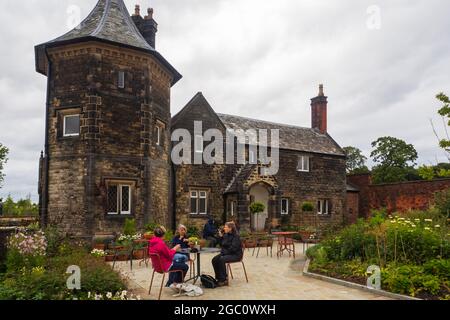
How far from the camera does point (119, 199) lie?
635 inches

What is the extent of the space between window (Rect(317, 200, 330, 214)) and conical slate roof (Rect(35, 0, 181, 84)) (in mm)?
15128

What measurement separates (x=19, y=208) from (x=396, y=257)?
80.0 feet

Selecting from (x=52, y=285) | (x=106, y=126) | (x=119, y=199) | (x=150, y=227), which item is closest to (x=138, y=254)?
(x=150, y=227)

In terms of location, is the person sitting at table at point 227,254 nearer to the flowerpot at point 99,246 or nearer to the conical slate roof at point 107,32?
the flowerpot at point 99,246

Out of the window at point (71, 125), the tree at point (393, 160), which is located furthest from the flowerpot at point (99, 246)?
the tree at point (393, 160)

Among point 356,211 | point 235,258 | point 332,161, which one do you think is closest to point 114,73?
point 235,258

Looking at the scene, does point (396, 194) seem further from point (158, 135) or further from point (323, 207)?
point (158, 135)

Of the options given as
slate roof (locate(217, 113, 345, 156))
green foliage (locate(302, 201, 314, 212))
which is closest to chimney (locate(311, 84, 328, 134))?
slate roof (locate(217, 113, 345, 156))

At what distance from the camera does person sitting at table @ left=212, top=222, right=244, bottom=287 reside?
9.02 meters

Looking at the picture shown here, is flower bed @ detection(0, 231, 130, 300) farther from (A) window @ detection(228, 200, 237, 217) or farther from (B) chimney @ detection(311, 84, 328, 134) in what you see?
(B) chimney @ detection(311, 84, 328, 134)

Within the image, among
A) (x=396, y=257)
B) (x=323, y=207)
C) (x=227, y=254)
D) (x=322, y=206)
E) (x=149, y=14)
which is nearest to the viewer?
(x=227, y=254)

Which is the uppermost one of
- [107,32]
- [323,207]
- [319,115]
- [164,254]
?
[107,32]

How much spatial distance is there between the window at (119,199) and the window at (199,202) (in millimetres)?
5626
